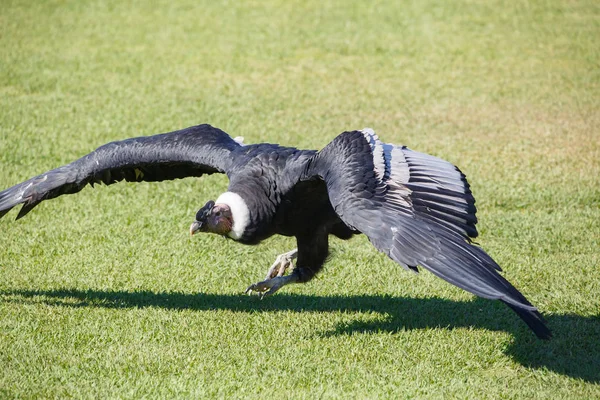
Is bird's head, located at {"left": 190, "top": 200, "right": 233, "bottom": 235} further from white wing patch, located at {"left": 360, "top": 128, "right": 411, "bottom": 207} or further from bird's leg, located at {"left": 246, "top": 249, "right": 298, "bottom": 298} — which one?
white wing patch, located at {"left": 360, "top": 128, "right": 411, "bottom": 207}

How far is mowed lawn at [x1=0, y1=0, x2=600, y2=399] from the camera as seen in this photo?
5387 millimetres

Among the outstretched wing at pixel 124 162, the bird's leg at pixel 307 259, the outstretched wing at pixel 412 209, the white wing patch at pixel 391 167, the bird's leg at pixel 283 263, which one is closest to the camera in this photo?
the outstretched wing at pixel 412 209

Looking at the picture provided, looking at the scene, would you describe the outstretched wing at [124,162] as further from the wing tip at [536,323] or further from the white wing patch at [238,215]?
the wing tip at [536,323]

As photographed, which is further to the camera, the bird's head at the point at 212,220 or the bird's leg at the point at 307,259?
the bird's leg at the point at 307,259

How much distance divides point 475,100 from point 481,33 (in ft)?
11.2

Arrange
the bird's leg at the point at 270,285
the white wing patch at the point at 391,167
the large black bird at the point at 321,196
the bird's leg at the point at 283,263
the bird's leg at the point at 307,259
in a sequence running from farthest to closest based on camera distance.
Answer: the bird's leg at the point at 283,263 → the bird's leg at the point at 307,259 → the bird's leg at the point at 270,285 → the white wing patch at the point at 391,167 → the large black bird at the point at 321,196

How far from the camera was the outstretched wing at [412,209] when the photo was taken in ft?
15.4

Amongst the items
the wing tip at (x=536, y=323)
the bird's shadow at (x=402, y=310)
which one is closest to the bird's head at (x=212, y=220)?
the bird's shadow at (x=402, y=310)

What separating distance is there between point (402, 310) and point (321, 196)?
110cm

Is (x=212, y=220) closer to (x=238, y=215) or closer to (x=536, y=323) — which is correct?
(x=238, y=215)

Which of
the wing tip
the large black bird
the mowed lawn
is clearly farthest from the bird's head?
the wing tip

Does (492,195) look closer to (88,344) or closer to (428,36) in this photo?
(88,344)

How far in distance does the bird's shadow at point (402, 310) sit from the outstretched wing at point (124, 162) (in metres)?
0.78

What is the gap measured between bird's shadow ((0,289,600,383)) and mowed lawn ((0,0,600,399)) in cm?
2
